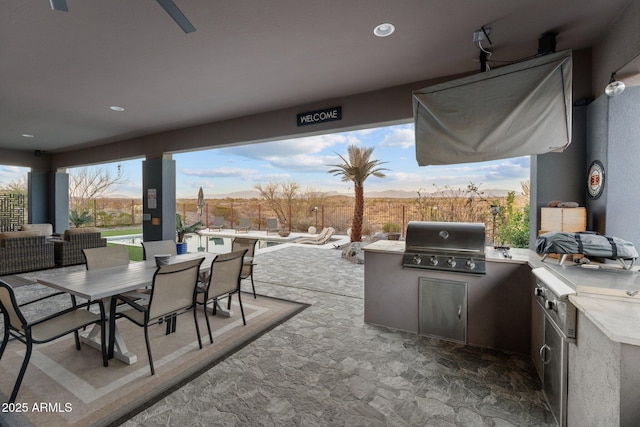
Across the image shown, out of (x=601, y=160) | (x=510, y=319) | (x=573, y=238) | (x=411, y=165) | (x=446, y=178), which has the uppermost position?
(x=411, y=165)

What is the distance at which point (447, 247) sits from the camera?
2.71 meters

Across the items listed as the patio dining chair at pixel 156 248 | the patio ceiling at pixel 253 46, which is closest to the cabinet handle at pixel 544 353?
the patio ceiling at pixel 253 46

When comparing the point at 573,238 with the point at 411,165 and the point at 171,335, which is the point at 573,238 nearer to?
the point at 171,335

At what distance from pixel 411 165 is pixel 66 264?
1078 cm

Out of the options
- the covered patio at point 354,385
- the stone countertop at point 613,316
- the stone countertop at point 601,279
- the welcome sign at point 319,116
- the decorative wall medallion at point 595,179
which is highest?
the welcome sign at point 319,116

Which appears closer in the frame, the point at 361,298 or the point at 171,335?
the point at 171,335

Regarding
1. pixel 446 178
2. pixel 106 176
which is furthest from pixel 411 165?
pixel 106 176

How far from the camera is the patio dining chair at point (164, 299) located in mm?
2188

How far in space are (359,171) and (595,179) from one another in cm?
592

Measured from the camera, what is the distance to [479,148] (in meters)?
2.68

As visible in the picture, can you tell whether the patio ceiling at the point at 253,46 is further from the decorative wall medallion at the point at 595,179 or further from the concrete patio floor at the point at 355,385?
the concrete patio floor at the point at 355,385

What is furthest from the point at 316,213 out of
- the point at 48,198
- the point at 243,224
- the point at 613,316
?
the point at 613,316

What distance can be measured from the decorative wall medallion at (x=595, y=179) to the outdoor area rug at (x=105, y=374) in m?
3.34

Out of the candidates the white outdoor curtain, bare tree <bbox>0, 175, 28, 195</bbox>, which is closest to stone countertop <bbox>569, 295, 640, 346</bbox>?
the white outdoor curtain
